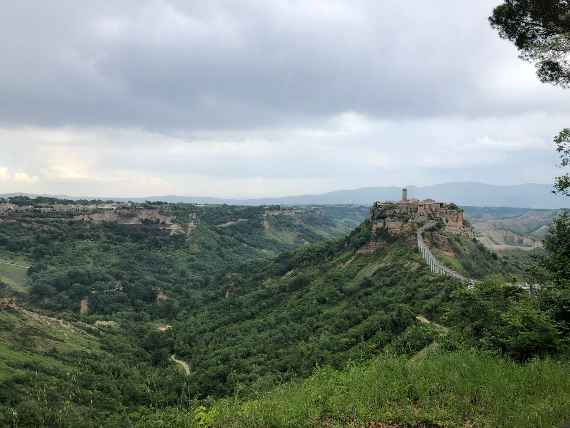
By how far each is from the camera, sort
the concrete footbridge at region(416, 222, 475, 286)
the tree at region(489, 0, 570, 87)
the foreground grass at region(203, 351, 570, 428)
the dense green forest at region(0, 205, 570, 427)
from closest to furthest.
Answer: the foreground grass at region(203, 351, 570, 428)
the dense green forest at region(0, 205, 570, 427)
the tree at region(489, 0, 570, 87)
the concrete footbridge at region(416, 222, 475, 286)

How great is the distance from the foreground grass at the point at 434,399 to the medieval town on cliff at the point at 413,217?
2431 inches

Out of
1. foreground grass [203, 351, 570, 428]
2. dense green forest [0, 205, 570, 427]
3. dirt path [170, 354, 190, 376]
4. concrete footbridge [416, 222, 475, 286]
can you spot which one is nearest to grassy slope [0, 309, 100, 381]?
dense green forest [0, 205, 570, 427]

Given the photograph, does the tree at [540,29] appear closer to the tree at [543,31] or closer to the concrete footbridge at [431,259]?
the tree at [543,31]

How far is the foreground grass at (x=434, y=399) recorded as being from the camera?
12.3 meters

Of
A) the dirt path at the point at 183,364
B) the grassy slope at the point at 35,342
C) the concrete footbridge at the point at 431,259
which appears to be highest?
the concrete footbridge at the point at 431,259

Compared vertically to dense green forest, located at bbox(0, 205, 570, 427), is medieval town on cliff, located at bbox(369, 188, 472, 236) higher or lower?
higher

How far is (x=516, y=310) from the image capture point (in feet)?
57.9

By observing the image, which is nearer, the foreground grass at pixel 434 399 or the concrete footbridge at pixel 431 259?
the foreground grass at pixel 434 399

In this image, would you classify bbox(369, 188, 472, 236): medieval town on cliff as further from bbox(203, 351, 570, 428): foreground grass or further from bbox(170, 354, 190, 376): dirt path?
bbox(203, 351, 570, 428): foreground grass

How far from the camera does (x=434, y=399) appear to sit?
1361 centimetres

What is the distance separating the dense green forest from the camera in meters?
14.2

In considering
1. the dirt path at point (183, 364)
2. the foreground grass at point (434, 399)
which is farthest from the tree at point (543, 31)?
the dirt path at point (183, 364)

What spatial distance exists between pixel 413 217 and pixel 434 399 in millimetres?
69126

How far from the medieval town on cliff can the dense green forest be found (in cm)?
346
